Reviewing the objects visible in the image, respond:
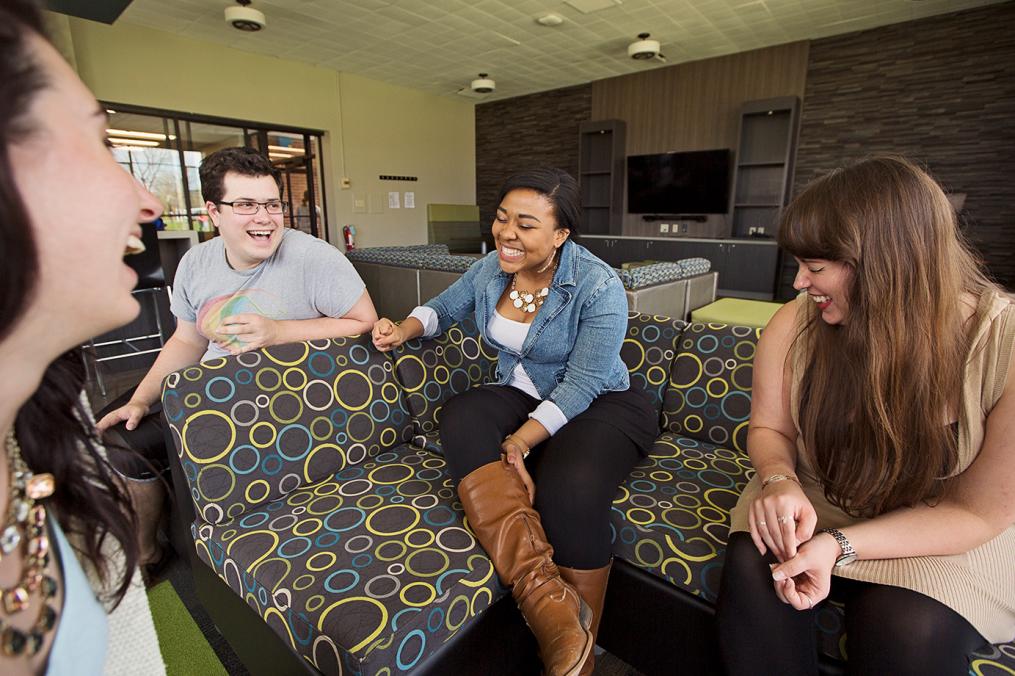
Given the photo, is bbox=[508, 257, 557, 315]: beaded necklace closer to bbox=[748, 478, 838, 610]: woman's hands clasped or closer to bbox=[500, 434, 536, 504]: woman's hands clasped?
bbox=[500, 434, 536, 504]: woman's hands clasped

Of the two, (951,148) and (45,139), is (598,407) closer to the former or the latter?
(45,139)

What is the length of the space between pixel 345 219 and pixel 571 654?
6951 millimetres

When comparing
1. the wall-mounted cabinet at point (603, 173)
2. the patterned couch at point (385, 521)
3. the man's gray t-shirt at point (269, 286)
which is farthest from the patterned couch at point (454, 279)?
the wall-mounted cabinet at point (603, 173)

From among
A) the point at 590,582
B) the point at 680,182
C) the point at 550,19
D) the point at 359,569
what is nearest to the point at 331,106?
the point at 550,19

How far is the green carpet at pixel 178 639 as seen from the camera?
4.24ft

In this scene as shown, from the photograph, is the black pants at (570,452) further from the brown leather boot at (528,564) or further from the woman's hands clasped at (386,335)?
the woman's hands clasped at (386,335)

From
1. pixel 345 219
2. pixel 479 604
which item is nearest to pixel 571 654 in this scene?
pixel 479 604

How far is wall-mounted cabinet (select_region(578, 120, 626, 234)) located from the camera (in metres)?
7.00

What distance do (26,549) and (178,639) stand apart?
124 centimetres

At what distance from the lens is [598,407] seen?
1.40 meters

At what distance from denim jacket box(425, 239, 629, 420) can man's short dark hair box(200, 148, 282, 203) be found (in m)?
0.76

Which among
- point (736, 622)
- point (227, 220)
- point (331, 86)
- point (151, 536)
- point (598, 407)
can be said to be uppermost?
point (331, 86)

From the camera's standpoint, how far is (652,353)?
168 cm

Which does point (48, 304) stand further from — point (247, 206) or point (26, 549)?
point (247, 206)
